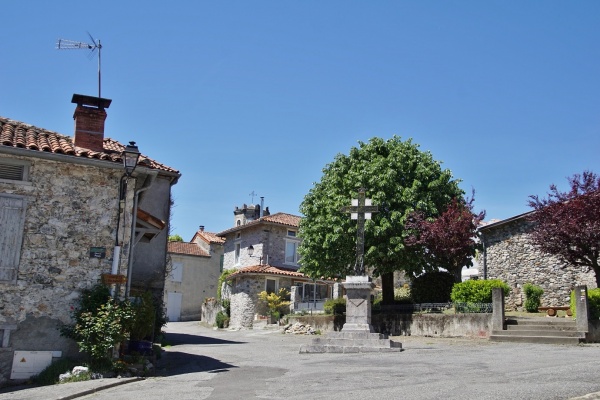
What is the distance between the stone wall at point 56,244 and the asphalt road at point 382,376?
2.50m

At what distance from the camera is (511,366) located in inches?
456

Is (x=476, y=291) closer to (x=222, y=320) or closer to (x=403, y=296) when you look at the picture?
(x=403, y=296)

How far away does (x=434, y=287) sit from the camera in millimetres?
24438

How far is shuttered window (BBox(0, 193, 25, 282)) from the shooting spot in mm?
12039

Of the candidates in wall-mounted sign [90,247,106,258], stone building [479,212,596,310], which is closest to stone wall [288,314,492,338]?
stone building [479,212,596,310]

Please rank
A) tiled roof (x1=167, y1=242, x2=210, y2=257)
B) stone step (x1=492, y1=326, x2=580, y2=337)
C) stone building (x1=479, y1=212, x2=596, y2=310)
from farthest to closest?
tiled roof (x1=167, y1=242, x2=210, y2=257), stone building (x1=479, y1=212, x2=596, y2=310), stone step (x1=492, y1=326, x2=580, y2=337)

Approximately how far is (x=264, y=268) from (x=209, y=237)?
12929mm

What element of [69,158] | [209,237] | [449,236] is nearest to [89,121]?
[69,158]

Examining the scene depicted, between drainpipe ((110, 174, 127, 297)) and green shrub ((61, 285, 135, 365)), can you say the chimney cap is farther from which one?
green shrub ((61, 285, 135, 365))

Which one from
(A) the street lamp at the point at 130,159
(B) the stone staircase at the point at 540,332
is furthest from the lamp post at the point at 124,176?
(B) the stone staircase at the point at 540,332

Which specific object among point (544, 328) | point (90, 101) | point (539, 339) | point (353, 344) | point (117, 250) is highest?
point (90, 101)

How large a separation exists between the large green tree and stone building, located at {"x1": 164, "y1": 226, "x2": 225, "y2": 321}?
56.9 ft

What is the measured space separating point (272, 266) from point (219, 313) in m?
4.18

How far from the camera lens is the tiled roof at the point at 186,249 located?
141 ft
